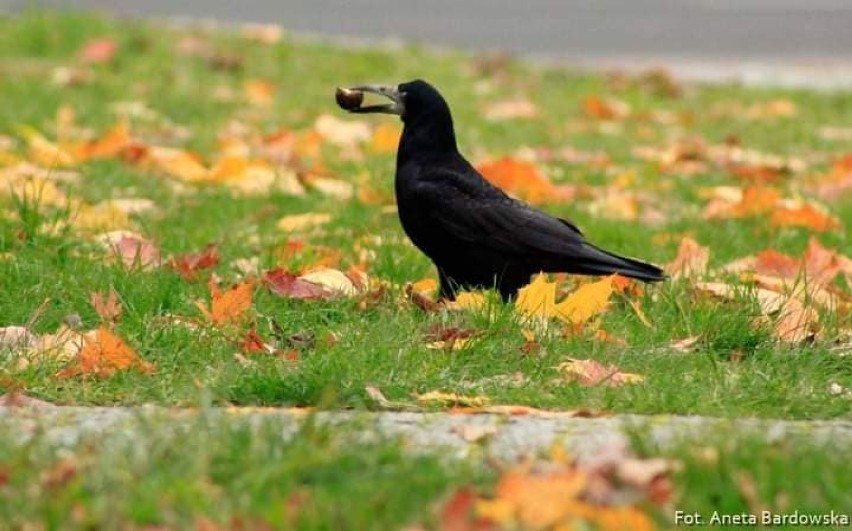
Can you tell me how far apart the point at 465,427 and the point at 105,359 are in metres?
1.09

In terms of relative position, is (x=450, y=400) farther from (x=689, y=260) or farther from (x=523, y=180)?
(x=523, y=180)

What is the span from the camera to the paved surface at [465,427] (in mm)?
3363

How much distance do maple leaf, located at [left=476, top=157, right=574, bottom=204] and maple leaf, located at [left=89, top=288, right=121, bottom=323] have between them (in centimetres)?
262

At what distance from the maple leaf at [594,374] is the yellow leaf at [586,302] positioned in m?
0.48

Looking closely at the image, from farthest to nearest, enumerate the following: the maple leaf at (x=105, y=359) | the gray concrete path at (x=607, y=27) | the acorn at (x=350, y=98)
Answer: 1. the gray concrete path at (x=607, y=27)
2. the acorn at (x=350, y=98)
3. the maple leaf at (x=105, y=359)

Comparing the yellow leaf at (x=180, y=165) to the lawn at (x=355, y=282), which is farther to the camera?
the yellow leaf at (x=180, y=165)

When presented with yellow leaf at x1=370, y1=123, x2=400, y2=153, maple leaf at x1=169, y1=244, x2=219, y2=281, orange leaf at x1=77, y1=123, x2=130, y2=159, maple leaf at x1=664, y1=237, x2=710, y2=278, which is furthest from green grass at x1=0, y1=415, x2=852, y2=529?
yellow leaf at x1=370, y1=123, x2=400, y2=153

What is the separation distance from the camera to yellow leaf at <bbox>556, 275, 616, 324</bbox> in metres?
4.79

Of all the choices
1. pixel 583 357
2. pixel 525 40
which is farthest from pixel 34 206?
pixel 525 40

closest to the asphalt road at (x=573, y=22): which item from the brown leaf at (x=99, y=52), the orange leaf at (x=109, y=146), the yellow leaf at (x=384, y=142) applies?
the brown leaf at (x=99, y=52)

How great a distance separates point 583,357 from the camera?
14.7 feet

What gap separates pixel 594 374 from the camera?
424 centimetres

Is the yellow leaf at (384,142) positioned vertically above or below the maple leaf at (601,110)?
above

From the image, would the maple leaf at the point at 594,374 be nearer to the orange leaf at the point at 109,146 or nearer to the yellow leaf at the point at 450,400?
the yellow leaf at the point at 450,400
